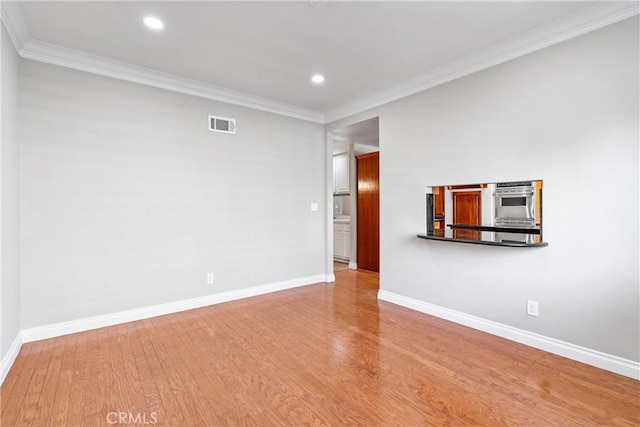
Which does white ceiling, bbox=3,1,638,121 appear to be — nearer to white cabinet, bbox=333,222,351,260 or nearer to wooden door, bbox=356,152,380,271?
wooden door, bbox=356,152,380,271

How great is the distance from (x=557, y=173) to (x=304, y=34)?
8.05 feet

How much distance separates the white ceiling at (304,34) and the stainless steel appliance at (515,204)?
1212 millimetres

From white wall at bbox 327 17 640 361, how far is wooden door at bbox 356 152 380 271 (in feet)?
6.74

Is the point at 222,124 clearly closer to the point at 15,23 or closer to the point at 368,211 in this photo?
the point at 15,23

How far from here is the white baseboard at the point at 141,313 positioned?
9.15 ft

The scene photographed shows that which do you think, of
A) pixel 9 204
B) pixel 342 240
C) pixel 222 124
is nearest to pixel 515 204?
pixel 222 124

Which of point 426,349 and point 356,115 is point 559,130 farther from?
point 356,115

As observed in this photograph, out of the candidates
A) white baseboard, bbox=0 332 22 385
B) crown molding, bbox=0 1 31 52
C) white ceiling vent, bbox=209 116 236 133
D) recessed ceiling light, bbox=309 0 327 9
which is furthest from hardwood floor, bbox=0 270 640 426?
recessed ceiling light, bbox=309 0 327 9

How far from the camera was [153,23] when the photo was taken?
2.45 metres

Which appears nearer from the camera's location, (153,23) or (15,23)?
(15,23)

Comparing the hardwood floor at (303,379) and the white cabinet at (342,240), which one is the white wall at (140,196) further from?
the white cabinet at (342,240)

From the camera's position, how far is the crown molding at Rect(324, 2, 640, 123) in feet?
7.31

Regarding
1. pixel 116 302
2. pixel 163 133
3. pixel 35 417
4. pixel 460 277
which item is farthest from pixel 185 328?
pixel 460 277

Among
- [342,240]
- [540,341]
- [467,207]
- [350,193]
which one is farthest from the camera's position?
[342,240]
